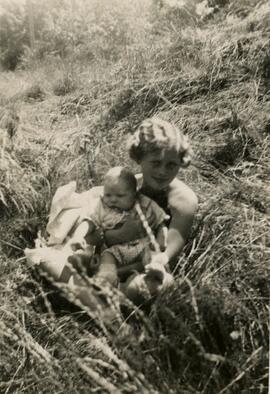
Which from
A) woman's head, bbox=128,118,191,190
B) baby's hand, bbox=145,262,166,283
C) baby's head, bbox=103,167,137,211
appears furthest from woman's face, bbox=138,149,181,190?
baby's hand, bbox=145,262,166,283

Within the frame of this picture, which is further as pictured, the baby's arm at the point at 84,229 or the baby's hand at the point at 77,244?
the baby's arm at the point at 84,229

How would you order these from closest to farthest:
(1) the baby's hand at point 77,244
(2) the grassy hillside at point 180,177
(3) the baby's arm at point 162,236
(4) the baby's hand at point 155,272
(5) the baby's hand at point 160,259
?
(2) the grassy hillside at point 180,177 < (4) the baby's hand at point 155,272 < (5) the baby's hand at point 160,259 < (1) the baby's hand at point 77,244 < (3) the baby's arm at point 162,236

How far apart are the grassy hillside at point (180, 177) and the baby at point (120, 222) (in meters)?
0.19

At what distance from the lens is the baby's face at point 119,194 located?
258 cm

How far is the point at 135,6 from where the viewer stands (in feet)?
24.2

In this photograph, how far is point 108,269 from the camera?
264cm

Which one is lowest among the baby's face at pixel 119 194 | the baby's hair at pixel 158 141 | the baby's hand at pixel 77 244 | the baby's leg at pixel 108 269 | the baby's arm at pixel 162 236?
the baby's leg at pixel 108 269

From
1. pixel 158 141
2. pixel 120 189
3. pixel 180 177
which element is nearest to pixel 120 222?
pixel 120 189

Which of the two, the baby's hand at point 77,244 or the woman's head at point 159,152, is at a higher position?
the woman's head at point 159,152

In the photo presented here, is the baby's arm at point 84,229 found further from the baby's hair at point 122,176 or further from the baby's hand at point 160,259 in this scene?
the baby's hand at point 160,259

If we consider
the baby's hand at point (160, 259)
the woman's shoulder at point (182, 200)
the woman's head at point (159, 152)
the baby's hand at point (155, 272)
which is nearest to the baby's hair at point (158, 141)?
the woman's head at point (159, 152)

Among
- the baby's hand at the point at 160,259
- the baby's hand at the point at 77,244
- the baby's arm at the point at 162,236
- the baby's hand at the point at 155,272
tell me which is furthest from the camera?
the baby's arm at the point at 162,236

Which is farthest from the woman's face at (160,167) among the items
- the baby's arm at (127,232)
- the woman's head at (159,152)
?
the baby's arm at (127,232)

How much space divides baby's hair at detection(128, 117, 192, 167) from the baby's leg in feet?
1.67
